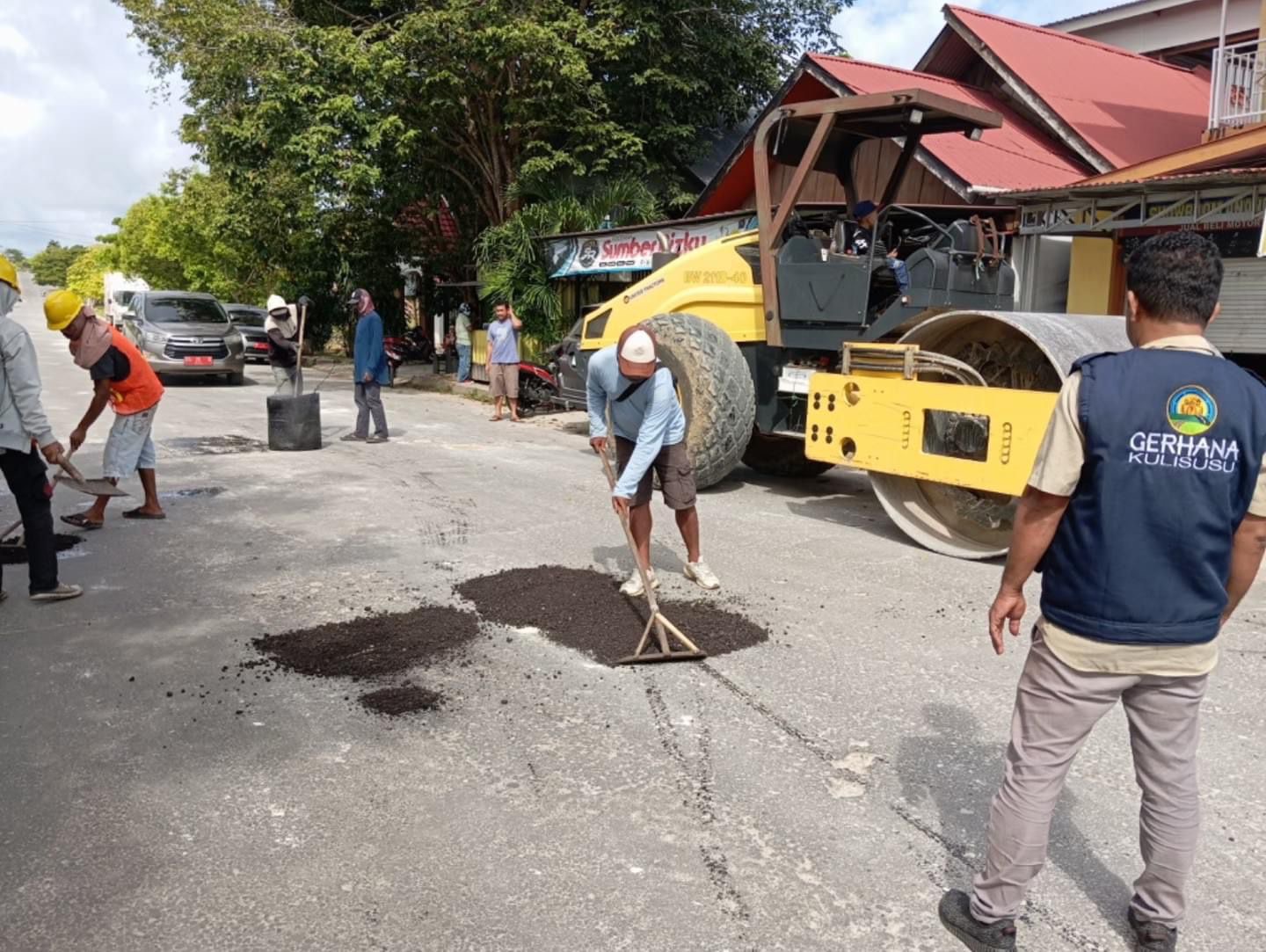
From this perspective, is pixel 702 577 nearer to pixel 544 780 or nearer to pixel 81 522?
pixel 544 780

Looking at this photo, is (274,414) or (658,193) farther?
(658,193)

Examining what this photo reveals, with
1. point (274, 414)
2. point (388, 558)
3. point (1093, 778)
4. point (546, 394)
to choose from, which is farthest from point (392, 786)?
point (546, 394)

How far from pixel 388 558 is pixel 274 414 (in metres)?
4.95

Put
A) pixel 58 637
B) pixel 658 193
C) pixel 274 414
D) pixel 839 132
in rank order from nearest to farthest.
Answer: pixel 58 637, pixel 839 132, pixel 274 414, pixel 658 193

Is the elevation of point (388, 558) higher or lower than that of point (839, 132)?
lower

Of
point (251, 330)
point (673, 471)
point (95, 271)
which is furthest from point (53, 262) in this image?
point (673, 471)

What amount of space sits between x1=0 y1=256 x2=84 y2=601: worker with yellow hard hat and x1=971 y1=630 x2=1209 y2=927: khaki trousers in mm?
5008

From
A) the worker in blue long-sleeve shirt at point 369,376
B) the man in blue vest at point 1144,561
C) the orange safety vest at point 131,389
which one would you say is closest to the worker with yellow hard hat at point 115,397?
the orange safety vest at point 131,389

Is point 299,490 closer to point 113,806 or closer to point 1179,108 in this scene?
point 113,806

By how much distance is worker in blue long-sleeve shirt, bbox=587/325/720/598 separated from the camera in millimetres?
5176

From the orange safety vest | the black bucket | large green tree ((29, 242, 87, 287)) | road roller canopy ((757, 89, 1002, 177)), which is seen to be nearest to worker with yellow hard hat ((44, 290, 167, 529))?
the orange safety vest

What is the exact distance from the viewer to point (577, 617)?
5223 mm

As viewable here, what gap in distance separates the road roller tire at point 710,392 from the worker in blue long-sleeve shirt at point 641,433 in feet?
7.40

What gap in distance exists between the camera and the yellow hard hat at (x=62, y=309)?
257 inches
